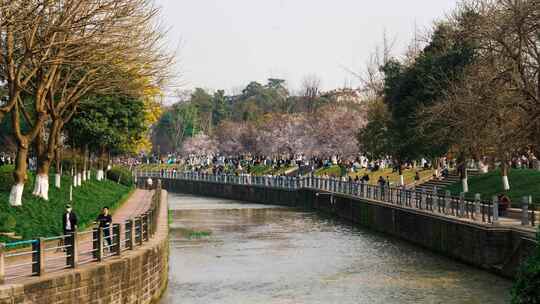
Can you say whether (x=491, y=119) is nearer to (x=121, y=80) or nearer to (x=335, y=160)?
(x=121, y=80)

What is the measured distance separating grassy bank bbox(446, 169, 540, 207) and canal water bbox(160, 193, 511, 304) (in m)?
6.32

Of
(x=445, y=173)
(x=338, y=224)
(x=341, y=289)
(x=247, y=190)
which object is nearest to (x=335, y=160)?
(x=247, y=190)

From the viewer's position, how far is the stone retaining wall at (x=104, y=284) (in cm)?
1722

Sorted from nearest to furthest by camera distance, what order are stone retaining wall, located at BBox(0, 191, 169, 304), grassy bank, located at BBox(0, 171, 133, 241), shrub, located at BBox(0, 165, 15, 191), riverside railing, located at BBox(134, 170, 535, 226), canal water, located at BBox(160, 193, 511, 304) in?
stone retaining wall, located at BBox(0, 191, 169, 304) < canal water, located at BBox(160, 193, 511, 304) < grassy bank, located at BBox(0, 171, 133, 241) < riverside railing, located at BBox(134, 170, 535, 226) < shrub, located at BBox(0, 165, 15, 191)

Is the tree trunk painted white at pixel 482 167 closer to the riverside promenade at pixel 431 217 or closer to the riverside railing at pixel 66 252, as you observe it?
the riverside promenade at pixel 431 217

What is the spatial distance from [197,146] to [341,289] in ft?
466

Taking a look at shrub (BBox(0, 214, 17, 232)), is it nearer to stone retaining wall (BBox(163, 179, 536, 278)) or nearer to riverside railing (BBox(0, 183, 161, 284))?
riverside railing (BBox(0, 183, 161, 284))

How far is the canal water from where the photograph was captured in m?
28.8

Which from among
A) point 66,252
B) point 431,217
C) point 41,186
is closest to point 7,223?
point 66,252

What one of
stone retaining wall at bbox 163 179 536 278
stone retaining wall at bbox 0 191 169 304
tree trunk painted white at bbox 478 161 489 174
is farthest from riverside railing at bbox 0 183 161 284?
tree trunk painted white at bbox 478 161 489 174

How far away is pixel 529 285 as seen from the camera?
14.5 m

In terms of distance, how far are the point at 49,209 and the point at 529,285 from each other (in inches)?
945

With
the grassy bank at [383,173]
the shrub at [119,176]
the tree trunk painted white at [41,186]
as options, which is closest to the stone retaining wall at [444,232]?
the grassy bank at [383,173]

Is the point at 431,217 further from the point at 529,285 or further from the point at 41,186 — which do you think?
the point at 529,285
